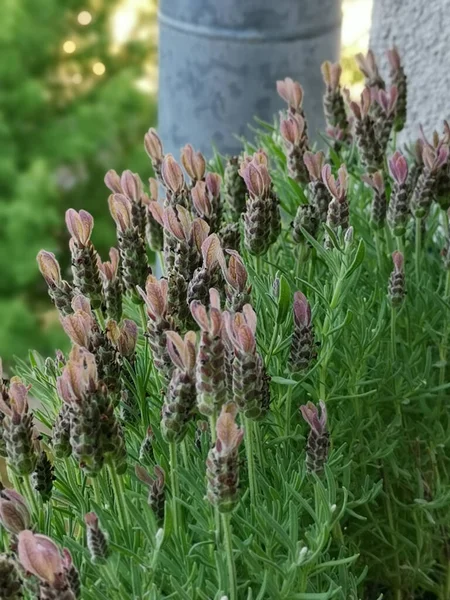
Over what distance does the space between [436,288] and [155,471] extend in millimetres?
400

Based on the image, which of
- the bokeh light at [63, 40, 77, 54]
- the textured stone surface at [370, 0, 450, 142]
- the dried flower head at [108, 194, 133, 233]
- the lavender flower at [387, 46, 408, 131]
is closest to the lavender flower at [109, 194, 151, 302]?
the dried flower head at [108, 194, 133, 233]

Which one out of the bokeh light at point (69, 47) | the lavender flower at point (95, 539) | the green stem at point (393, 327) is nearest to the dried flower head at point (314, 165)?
the green stem at point (393, 327)

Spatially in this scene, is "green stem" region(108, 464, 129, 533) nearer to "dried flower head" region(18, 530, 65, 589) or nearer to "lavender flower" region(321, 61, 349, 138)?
"dried flower head" region(18, 530, 65, 589)

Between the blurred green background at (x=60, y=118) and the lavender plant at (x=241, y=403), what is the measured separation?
1.78 m

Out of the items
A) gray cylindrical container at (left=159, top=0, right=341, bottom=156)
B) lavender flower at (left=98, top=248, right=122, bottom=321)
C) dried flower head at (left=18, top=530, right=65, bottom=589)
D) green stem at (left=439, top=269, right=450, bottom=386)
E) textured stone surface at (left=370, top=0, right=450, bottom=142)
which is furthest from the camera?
gray cylindrical container at (left=159, top=0, right=341, bottom=156)

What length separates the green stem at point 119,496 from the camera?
1.50 ft

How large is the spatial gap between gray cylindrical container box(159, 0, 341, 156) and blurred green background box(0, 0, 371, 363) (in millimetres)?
1120

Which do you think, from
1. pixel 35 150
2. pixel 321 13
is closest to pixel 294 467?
pixel 321 13

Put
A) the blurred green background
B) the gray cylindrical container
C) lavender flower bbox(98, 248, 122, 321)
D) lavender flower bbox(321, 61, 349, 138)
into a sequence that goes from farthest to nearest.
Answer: the blurred green background
the gray cylindrical container
lavender flower bbox(321, 61, 349, 138)
lavender flower bbox(98, 248, 122, 321)

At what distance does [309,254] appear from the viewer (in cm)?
66

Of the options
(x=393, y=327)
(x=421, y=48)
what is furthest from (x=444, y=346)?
(x=421, y=48)

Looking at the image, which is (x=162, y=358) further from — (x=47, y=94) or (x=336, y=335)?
(x=47, y=94)

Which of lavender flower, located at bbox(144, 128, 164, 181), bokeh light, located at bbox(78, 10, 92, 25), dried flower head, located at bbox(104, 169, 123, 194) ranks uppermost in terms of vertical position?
bokeh light, located at bbox(78, 10, 92, 25)

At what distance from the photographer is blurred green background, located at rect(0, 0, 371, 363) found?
246 centimetres
